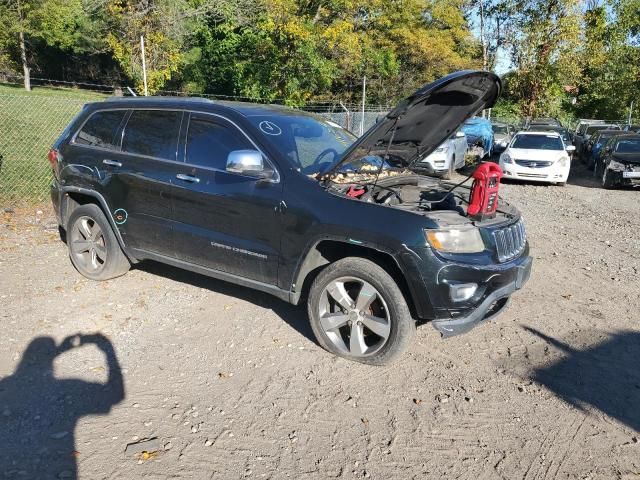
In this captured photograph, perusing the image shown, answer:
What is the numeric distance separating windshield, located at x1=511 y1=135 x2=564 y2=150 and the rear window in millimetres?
12319

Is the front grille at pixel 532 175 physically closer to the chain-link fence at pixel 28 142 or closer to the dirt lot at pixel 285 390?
the chain-link fence at pixel 28 142

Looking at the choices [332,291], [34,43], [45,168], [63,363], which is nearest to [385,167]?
[332,291]

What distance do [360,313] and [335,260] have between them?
0.52 m

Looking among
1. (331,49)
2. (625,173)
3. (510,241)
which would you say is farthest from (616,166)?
(510,241)

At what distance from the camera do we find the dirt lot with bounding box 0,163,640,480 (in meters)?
3.12

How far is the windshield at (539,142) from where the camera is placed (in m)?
15.2

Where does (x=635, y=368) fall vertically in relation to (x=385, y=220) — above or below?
below

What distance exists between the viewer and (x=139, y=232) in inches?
206

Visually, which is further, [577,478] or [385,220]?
[385,220]

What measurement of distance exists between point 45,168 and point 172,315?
6.92m

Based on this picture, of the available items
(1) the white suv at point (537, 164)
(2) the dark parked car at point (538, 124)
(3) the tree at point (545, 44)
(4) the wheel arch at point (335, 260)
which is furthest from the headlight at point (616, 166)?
(3) the tree at point (545, 44)

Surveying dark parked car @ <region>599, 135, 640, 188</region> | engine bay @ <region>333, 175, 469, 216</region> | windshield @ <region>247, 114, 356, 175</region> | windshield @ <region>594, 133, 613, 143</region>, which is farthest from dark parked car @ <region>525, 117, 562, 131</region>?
windshield @ <region>247, 114, 356, 175</region>

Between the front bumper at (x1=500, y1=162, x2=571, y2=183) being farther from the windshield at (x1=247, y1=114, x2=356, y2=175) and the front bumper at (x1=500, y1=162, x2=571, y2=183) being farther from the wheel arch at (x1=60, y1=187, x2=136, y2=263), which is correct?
the wheel arch at (x1=60, y1=187, x2=136, y2=263)

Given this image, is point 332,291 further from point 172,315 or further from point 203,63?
point 203,63
